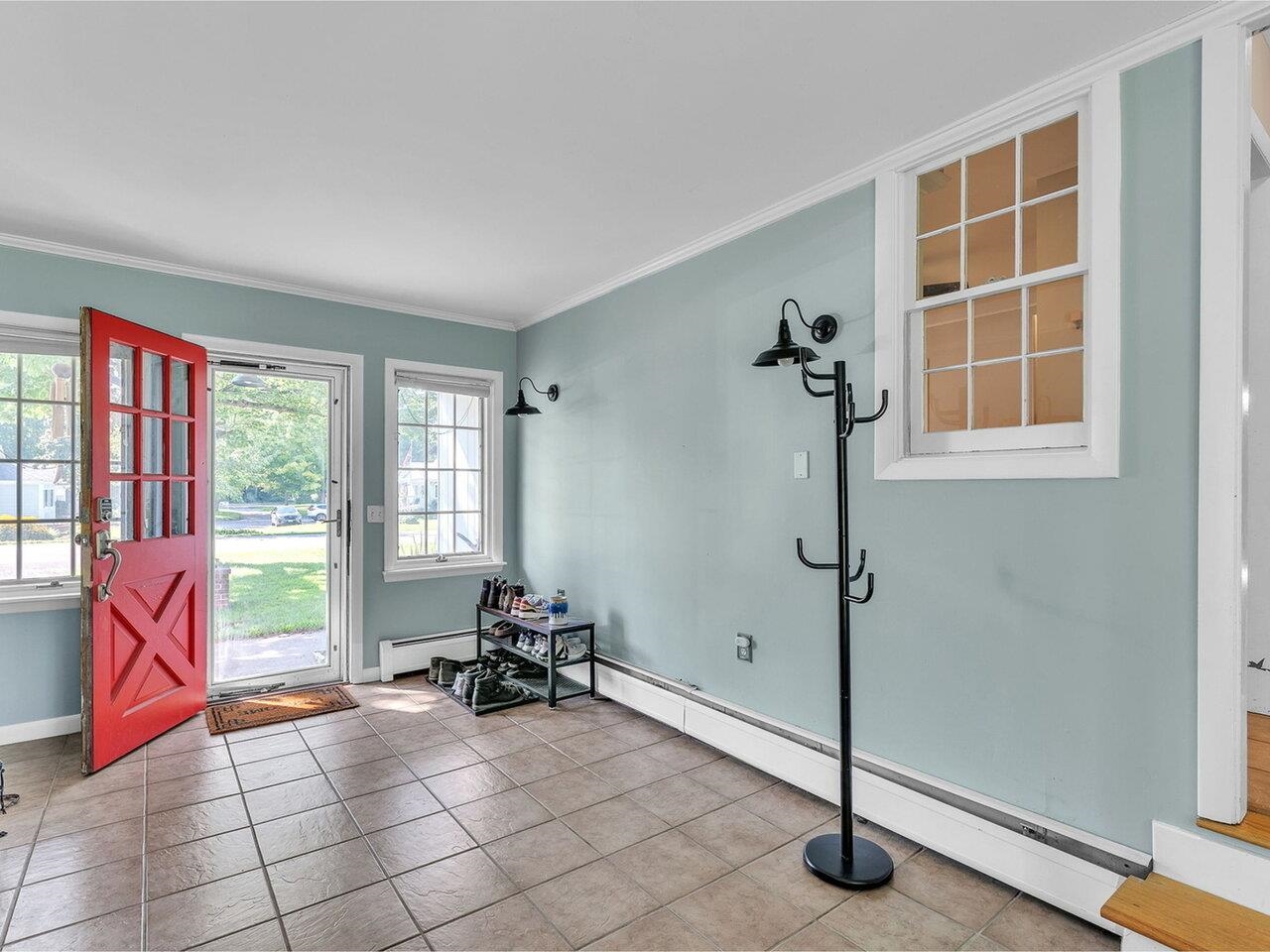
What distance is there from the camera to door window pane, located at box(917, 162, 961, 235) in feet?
8.29

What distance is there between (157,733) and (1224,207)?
16.1 feet

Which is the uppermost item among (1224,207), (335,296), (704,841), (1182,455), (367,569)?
(335,296)

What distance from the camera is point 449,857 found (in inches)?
94.7

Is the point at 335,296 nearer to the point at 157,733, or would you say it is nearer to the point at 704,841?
the point at 157,733

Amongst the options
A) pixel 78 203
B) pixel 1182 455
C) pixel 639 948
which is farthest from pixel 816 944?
pixel 78 203

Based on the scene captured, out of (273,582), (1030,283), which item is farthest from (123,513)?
(1030,283)

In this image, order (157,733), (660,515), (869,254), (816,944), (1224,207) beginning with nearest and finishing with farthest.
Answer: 1. (1224,207)
2. (816,944)
3. (869,254)
4. (157,733)
5. (660,515)

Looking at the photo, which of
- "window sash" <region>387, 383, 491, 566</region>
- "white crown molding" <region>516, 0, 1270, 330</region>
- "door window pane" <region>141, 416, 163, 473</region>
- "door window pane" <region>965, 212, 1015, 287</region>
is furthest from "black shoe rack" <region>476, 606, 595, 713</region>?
"door window pane" <region>965, 212, 1015, 287</region>

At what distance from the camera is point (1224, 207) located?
1.84 meters

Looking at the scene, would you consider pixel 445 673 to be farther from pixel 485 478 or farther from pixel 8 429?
pixel 8 429

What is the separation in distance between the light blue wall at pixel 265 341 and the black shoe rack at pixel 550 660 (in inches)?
24.2

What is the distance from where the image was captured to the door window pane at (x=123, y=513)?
345cm

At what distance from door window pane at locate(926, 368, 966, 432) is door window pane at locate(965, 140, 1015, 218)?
1.91 feet

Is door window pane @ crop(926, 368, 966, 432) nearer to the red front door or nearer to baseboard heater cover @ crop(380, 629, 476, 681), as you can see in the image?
baseboard heater cover @ crop(380, 629, 476, 681)
